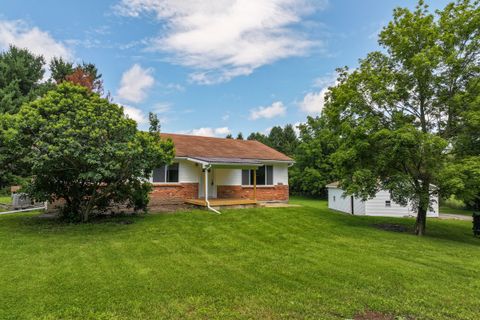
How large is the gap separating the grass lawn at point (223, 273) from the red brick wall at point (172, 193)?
4.09 metres

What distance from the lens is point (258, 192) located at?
56.0 feet

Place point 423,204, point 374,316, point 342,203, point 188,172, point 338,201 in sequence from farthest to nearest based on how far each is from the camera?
point 338,201, point 342,203, point 188,172, point 423,204, point 374,316

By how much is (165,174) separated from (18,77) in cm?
2497

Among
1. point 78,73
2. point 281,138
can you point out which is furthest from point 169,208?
point 281,138

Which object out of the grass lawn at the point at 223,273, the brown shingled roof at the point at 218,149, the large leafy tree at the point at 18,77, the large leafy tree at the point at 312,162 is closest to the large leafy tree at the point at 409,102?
the grass lawn at the point at 223,273

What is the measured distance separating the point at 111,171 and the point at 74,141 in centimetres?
143

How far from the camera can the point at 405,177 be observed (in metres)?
10.3

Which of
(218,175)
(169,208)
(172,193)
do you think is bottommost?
(169,208)

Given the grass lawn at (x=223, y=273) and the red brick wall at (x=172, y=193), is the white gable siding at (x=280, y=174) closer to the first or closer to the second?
the red brick wall at (x=172, y=193)

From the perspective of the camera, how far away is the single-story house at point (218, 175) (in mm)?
14016

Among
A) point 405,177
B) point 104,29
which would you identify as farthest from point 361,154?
point 104,29

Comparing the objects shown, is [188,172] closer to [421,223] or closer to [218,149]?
[218,149]

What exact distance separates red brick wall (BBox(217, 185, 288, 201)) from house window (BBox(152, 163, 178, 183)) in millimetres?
2759

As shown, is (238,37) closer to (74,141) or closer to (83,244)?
(74,141)
